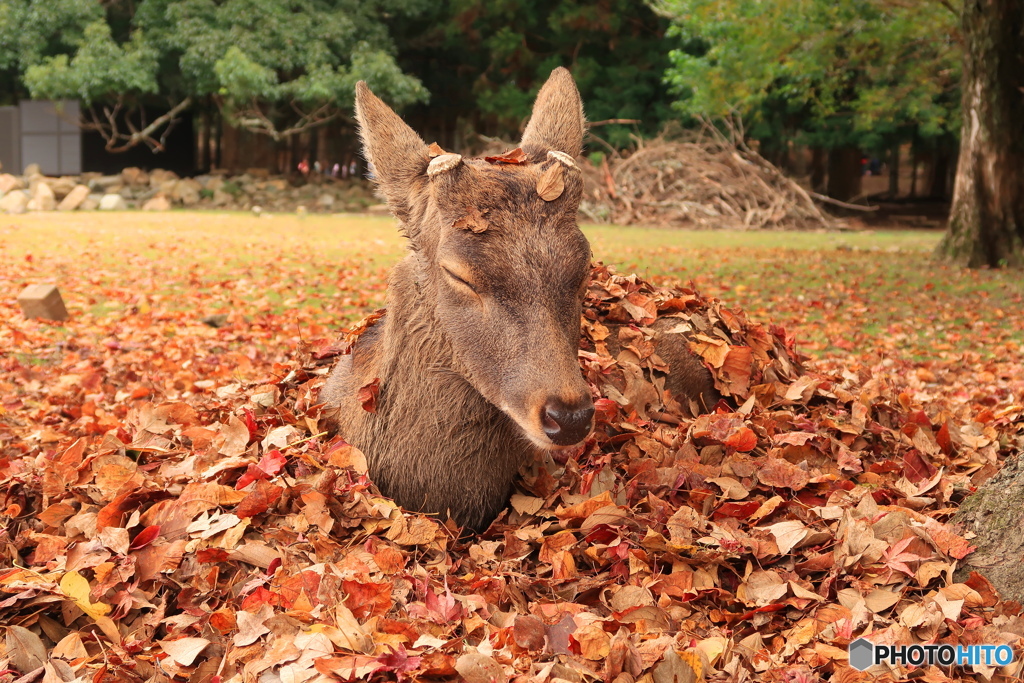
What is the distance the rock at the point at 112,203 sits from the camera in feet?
81.7

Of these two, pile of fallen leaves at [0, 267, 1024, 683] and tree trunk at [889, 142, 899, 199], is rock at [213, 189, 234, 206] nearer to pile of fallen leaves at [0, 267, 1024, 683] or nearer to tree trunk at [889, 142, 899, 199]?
tree trunk at [889, 142, 899, 199]

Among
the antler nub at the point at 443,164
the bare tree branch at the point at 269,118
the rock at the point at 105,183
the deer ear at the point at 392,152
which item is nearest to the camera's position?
the antler nub at the point at 443,164

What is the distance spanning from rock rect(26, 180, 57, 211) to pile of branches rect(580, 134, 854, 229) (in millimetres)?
14542

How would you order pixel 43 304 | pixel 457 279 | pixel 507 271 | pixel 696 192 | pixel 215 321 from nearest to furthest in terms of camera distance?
pixel 507 271 < pixel 457 279 < pixel 43 304 < pixel 215 321 < pixel 696 192

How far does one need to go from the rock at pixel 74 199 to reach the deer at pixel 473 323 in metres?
23.4

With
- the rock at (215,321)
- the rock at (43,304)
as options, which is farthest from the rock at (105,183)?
the rock at (215,321)

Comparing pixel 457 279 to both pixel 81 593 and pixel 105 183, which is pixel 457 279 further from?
pixel 105 183

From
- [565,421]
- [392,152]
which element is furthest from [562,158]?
[565,421]

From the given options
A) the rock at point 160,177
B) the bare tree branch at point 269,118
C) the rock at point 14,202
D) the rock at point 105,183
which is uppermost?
the bare tree branch at point 269,118

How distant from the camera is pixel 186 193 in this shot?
27469mm

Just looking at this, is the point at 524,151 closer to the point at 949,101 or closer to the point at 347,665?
the point at 347,665

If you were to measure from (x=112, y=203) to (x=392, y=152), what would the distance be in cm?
2418

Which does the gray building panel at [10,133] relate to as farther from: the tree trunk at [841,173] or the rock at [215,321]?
the tree trunk at [841,173]
